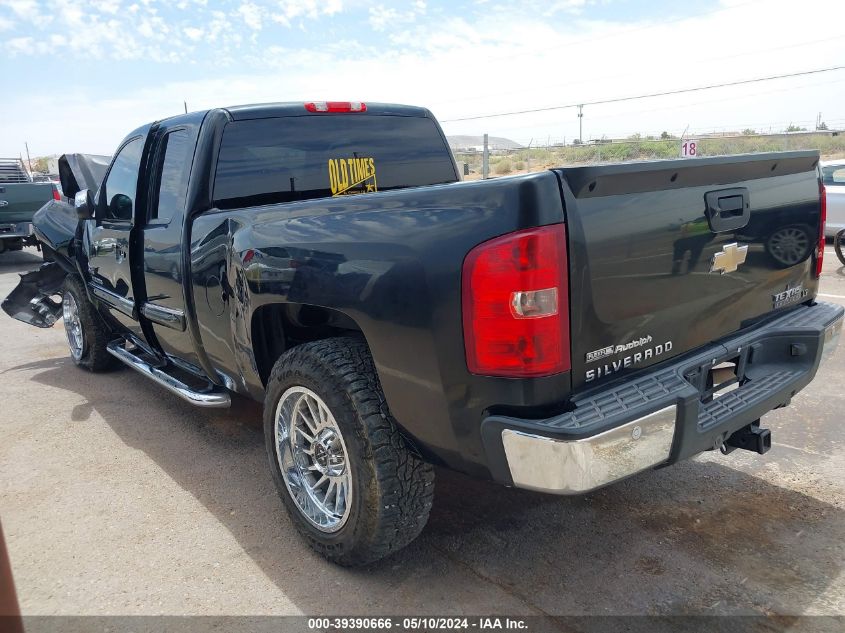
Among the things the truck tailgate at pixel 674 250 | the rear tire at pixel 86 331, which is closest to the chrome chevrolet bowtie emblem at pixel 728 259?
the truck tailgate at pixel 674 250

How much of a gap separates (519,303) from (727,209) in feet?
3.50

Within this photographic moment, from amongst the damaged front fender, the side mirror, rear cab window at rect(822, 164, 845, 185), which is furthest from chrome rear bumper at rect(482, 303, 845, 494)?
rear cab window at rect(822, 164, 845, 185)

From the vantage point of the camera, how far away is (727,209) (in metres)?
2.68

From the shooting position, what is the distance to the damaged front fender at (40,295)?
650 cm

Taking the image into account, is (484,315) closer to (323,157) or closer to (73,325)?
(323,157)

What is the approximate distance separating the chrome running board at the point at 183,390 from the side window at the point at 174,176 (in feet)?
3.12

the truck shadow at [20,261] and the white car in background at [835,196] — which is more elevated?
the white car in background at [835,196]

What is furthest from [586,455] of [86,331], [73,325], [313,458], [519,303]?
[73,325]

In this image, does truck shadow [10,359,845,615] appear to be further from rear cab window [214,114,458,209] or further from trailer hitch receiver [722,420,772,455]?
rear cab window [214,114,458,209]

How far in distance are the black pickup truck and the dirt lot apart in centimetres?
28

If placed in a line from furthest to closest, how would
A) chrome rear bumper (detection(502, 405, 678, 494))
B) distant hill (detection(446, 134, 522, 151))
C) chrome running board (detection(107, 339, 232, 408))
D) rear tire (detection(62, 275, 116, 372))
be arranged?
distant hill (detection(446, 134, 522, 151)), rear tire (detection(62, 275, 116, 372)), chrome running board (detection(107, 339, 232, 408)), chrome rear bumper (detection(502, 405, 678, 494))

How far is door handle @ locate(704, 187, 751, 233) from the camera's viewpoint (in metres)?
2.62

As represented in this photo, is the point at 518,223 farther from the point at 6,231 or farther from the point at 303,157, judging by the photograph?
the point at 6,231

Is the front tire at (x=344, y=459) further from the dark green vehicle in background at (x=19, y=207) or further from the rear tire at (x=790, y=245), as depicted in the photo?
the dark green vehicle in background at (x=19, y=207)
